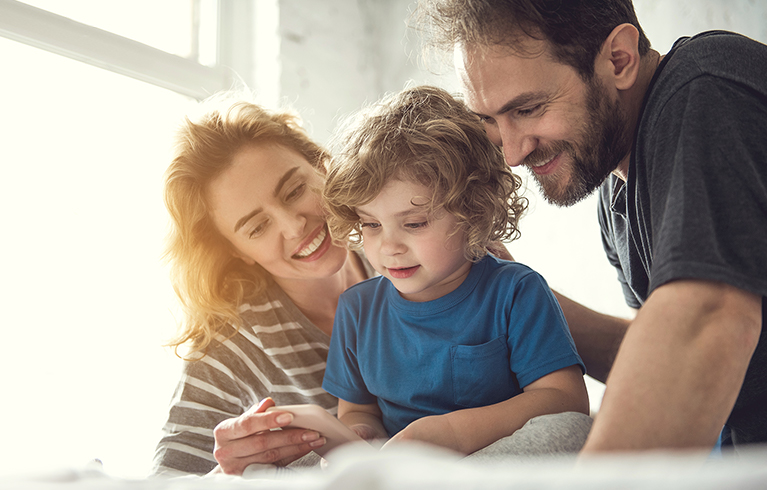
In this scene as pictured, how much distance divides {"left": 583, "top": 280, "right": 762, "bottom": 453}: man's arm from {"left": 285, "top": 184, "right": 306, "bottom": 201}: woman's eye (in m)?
0.84

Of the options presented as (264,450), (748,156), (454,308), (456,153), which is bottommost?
(264,450)

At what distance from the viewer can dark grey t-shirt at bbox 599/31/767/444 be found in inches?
23.8

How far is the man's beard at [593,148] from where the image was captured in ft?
3.11

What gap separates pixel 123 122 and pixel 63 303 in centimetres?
69

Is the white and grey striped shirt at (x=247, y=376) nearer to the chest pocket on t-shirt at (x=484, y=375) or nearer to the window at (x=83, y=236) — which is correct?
the window at (x=83, y=236)

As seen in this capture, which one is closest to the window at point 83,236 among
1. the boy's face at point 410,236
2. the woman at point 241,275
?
the woman at point 241,275

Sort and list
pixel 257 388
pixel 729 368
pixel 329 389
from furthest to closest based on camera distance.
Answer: pixel 257 388, pixel 329 389, pixel 729 368

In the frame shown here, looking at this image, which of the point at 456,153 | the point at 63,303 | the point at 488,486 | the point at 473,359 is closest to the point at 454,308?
the point at 473,359

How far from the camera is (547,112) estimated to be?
947 millimetres

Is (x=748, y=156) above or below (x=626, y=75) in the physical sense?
below

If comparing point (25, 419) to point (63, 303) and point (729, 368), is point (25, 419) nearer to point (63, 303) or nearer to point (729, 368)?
point (63, 303)

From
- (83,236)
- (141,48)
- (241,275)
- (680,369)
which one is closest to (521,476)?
(680,369)

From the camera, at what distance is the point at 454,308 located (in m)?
1.04

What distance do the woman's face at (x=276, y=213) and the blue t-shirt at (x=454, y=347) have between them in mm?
187
